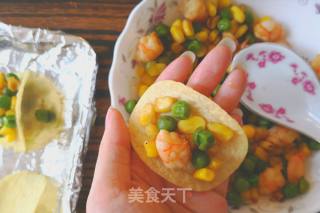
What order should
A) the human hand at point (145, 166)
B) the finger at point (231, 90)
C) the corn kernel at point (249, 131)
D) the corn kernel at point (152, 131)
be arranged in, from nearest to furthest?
the human hand at point (145, 166), the corn kernel at point (152, 131), the finger at point (231, 90), the corn kernel at point (249, 131)

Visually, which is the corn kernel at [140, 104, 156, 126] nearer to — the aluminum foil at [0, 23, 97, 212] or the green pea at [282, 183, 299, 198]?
the aluminum foil at [0, 23, 97, 212]

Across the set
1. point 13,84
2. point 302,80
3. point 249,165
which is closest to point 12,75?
point 13,84

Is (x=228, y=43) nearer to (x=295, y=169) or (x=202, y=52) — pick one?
(x=202, y=52)

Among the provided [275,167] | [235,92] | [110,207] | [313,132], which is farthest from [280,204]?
[110,207]

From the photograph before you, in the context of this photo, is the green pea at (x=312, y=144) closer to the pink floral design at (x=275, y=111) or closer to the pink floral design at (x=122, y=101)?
the pink floral design at (x=275, y=111)

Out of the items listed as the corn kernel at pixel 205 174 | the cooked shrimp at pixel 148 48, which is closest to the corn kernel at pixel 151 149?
the corn kernel at pixel 205 174
